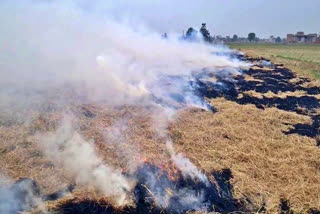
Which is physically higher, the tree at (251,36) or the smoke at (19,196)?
the tree at (251,36)

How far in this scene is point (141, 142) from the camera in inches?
256

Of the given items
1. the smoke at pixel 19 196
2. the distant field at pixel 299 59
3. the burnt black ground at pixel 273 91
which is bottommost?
the distant field at pixel 299 59

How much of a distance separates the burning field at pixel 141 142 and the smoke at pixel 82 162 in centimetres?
2

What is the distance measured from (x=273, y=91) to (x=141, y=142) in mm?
8828

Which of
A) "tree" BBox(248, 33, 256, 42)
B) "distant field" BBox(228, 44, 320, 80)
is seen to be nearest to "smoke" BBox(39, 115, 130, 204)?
"distant field" BBox(228, 44, 320, 80)

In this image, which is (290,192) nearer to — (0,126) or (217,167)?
(217,167)

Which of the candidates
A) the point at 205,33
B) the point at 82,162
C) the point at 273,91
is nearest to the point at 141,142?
the point at 82,162

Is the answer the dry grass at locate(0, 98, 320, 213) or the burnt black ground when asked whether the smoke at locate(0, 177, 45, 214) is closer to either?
the dry grass at locate(0, 98, 320, 213)

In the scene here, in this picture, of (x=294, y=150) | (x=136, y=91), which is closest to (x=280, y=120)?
(x=294, y=150)

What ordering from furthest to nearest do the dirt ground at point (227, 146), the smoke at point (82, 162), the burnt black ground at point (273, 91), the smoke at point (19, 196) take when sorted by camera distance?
the burnt black ground at point (273, 91) < the dirt ground at point (227, 146) < the smoke at point (82, 162) < the smoke at point (19, 196)

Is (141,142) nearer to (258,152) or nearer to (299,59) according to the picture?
(258,152)

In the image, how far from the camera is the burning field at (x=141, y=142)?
469cm

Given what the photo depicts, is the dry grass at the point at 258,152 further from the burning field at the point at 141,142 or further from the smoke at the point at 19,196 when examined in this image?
the smoke at the point at 19,196

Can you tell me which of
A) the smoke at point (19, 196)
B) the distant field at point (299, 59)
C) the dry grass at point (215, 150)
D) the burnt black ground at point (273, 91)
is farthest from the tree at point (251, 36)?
the smoke at point (19, 196)
